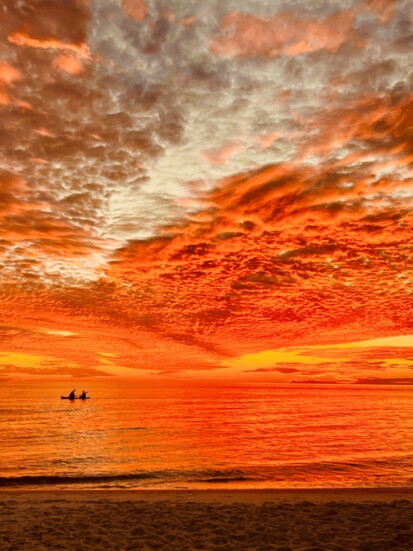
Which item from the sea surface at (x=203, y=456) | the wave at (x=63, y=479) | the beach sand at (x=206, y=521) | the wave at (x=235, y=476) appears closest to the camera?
the beach sand at (x=206, y=521)

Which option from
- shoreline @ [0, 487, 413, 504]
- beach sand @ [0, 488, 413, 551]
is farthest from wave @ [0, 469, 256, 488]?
beach sand @ [0, 488, 413, 551]

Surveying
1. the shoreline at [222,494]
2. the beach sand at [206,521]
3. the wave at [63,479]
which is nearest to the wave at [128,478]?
the wave at [63,479]

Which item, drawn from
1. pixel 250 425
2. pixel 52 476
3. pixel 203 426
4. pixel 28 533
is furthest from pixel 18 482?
pixel 250 425

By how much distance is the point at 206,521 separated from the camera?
46.9 feet

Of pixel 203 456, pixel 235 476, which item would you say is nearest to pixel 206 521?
pixel 235 476

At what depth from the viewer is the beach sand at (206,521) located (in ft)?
38.7

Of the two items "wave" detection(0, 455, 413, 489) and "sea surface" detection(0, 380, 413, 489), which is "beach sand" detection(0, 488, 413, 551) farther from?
"sea surface" detection(0, 380, 413, 489)

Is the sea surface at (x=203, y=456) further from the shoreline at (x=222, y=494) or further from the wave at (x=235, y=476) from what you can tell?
the shoreline at (x=222, y=494)

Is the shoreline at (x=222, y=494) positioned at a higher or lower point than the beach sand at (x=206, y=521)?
higher

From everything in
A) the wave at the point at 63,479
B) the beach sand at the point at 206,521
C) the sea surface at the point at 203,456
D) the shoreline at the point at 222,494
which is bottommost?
the beach sand at the point at 206,521

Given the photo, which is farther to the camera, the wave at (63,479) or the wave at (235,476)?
the wave at (235,476)

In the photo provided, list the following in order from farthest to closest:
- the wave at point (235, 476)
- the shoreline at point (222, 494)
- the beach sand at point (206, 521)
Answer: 1. the wave at point (235, 476)
2. the shoreline at point (222, 494)
3. the beach sand at point (206, 521)

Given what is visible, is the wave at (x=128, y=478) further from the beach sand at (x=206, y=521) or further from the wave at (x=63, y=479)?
the beach sand at (x=206, y=521)

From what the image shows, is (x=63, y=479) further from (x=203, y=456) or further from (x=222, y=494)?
(x=203, y=456)
